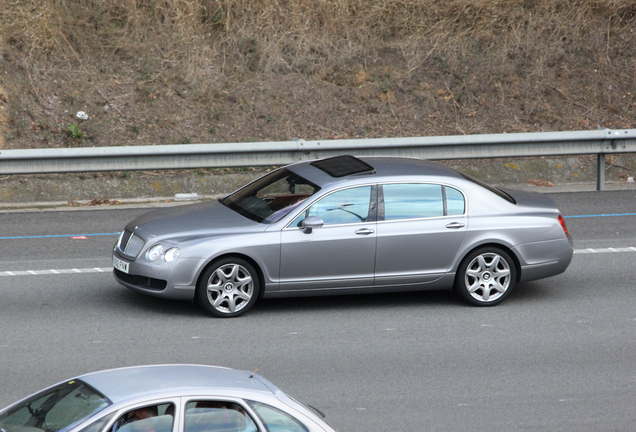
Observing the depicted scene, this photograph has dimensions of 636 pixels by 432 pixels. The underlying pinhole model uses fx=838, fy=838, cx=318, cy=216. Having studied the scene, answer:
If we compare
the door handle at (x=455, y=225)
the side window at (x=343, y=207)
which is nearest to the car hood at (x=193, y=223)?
the side window at (x=343, y=207)

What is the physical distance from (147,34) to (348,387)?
1413 centimetres

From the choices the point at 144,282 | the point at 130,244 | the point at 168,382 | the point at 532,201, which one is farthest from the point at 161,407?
the point at 532,201

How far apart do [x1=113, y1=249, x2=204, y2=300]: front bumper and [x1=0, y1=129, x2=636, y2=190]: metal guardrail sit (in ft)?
18.9

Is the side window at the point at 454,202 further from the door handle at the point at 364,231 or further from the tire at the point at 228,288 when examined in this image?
the tire at the point at 228,288

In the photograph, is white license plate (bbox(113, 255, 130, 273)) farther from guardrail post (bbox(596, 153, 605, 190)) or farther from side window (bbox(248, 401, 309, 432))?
guardrail post (bbox(596, 153, 605, 190))

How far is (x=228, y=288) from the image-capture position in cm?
838

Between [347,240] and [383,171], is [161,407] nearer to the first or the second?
[347,240]

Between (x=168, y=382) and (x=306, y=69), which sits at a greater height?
(x=306, y=69)

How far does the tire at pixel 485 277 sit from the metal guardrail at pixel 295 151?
569cm

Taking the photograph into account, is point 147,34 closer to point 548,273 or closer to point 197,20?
point 197,20

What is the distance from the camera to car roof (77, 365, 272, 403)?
412 cm

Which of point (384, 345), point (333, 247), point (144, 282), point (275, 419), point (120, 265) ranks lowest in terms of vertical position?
point (384, 345)

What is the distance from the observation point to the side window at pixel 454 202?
897 cm

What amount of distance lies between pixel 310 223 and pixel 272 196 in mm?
862
